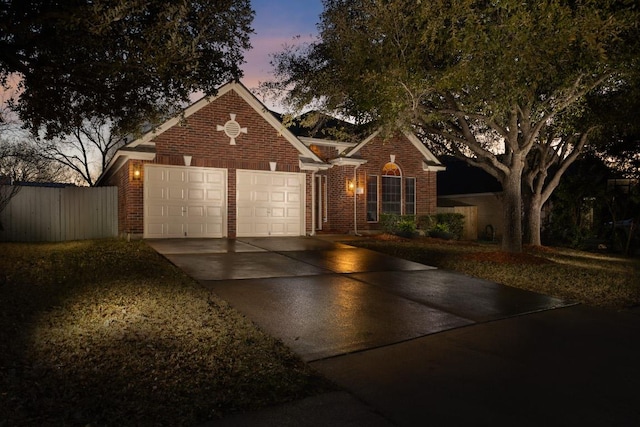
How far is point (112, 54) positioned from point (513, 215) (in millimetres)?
11037

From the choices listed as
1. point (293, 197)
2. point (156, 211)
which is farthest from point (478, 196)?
point (156, 211)

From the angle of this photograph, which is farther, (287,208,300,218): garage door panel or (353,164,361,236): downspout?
(353,164,361,236): downspout

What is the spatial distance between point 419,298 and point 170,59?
5565 millimetres

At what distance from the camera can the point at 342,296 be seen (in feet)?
26.8

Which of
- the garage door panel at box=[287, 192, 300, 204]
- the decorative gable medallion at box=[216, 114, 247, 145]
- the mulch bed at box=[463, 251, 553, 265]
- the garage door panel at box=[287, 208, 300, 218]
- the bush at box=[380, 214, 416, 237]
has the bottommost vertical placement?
the mulch bed at box=[463, 251, 553, 265]

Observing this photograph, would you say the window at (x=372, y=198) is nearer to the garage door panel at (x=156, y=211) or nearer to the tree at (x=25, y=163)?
the garage door panel at (x=156, y=211)

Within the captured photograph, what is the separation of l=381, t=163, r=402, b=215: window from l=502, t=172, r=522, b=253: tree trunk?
304 inches

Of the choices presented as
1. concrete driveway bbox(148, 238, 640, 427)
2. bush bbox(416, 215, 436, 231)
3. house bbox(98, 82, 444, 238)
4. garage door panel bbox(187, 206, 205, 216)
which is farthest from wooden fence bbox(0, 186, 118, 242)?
bush bbox(416, 215, 436, 231)

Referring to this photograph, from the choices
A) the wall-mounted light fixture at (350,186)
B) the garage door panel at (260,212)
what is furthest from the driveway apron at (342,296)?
the wall-mounted light fixture at (350,186)

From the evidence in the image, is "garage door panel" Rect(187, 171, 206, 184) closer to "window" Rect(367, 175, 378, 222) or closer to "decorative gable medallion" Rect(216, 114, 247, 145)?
"decorative gable medallion" Rect(216, 114, 247, 145)

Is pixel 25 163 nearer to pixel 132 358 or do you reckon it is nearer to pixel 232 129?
pixel 232 129

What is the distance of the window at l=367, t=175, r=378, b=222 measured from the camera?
20938 mm

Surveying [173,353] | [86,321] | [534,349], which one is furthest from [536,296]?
[86,321]

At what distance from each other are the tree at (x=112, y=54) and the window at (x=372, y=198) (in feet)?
40.8
